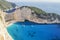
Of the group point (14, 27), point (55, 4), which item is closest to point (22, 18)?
point (14, 27)

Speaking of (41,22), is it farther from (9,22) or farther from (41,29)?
(9,22)

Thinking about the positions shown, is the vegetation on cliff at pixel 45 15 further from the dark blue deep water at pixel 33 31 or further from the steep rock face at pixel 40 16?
the dark blue deep water at pixel 33 31

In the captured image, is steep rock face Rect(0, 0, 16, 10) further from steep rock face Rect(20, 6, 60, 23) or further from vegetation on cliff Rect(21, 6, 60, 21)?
vegetation on cliff Rect(21, 6, 60, 21)

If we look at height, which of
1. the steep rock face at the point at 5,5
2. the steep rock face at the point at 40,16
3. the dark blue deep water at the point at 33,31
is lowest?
the dark blue deep water at the point at 33,31

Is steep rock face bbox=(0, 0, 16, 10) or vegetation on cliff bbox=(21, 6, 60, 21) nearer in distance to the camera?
vegetation on cliff bbox=(21, 6, 60, 21)

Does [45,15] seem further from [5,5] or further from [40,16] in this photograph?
[5,5]

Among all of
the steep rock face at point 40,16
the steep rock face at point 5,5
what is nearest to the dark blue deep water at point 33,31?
the steep rock face at point 40,16

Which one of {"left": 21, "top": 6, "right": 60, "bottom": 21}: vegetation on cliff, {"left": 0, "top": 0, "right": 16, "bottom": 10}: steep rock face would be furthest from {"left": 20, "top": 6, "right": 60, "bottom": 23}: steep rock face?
{"left": 0, "top": 0, "right": 16, "bottom": 10}: steep rock face

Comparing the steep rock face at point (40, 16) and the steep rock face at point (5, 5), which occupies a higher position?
the steep rock face at point (5, 5)

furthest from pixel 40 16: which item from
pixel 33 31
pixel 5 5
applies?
pixel 5 5
